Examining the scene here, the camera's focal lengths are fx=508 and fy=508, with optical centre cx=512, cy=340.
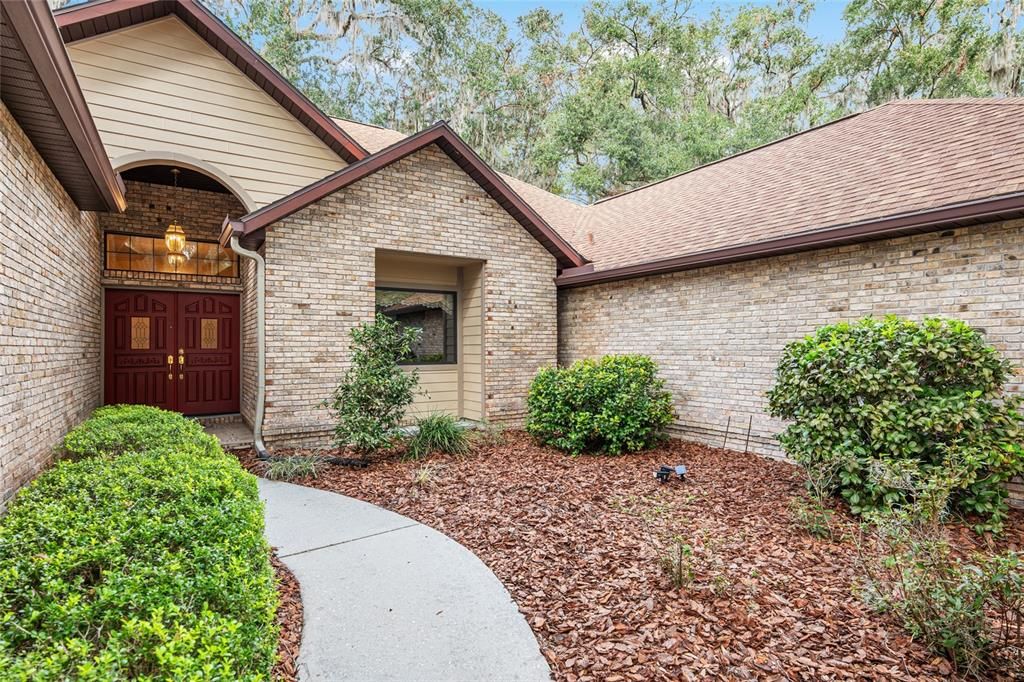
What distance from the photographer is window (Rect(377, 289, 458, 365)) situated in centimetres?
913

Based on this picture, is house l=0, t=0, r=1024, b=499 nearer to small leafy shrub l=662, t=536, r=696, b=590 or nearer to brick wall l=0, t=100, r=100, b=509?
brick wall l=0, t=100, r=100, b=509

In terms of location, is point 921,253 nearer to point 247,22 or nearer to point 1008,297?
point 1008,297

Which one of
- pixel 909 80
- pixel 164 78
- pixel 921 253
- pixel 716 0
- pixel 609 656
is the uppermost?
pixel 716 0

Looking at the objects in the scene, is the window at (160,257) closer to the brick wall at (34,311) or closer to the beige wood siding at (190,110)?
the beige wood siding at (190,110)

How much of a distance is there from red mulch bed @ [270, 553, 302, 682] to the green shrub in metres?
1.70

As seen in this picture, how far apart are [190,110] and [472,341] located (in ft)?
18.1

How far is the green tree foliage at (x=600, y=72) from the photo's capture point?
18.5 m

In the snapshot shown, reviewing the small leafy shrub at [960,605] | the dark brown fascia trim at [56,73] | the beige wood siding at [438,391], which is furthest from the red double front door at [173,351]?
the small leafy shrub at [960,605]

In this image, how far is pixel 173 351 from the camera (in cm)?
881

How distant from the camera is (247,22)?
19.2 m

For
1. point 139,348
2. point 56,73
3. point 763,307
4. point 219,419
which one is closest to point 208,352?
point 139,348

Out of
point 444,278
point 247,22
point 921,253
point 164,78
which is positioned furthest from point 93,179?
point 247,22

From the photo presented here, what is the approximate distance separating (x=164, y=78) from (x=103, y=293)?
3528 mm

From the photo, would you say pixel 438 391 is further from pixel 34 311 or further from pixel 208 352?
pixel 34 311
